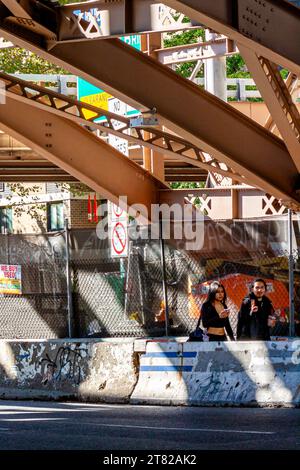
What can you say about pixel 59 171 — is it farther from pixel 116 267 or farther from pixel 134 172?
pixel 116 267

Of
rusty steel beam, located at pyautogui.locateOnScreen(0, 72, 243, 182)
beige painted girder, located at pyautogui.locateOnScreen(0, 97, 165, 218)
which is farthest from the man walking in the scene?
beige painted girder, located at pyautogui.locateOnScreen(0, 97, 165, 218)

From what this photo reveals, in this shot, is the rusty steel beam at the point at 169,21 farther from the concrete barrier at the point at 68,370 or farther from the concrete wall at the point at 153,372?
the concrete barrier at the point at 68,370

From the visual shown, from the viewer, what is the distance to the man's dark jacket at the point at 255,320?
56.4 ft

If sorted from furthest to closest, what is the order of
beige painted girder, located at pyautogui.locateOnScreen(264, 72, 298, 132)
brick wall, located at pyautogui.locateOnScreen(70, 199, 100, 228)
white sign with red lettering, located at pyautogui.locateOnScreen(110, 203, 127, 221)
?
brick wall, located at pyautogui.locateOnScreen(70, 199, 100, 228)
white sign with red lettering, located at pyautogui.locateOnScreen(110, 203, 127, 221)
beige painted girder, located at pyautogui.locateOnScreen(264, 72, 298, 132)

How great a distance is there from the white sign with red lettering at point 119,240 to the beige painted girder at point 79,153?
244 cm

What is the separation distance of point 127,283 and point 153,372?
6.11ft

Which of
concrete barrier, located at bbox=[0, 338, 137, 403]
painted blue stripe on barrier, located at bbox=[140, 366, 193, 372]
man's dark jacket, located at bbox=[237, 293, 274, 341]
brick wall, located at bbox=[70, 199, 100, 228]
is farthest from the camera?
brick wall, located at bbox=[70, 199, 100, 228]

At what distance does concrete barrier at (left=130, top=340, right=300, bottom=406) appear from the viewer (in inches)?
647

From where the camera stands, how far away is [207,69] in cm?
2959

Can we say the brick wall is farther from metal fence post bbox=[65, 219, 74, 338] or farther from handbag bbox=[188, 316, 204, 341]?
handbag bbox=[188, 316, 204, 341]

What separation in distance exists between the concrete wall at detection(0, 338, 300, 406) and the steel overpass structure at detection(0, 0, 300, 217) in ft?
11.8
